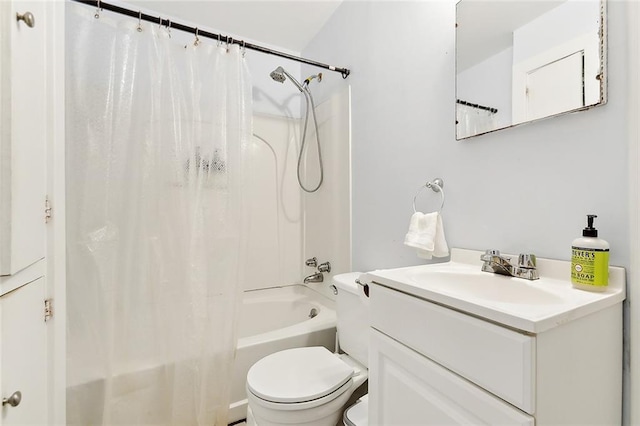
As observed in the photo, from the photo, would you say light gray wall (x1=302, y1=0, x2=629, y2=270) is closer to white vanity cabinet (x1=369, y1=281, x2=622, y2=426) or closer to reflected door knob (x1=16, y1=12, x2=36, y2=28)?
white vanity cabinet (x1=369, y1=281, x2=622, y2=426)

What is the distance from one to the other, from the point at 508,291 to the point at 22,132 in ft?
4.50

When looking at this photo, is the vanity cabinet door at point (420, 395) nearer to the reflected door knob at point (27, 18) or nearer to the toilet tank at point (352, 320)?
the toilet tank at point (352, 320)

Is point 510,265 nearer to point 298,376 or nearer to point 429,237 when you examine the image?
point 429,237

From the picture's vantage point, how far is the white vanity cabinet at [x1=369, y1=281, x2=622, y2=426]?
54 cm

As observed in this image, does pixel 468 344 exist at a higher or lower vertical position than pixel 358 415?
higher

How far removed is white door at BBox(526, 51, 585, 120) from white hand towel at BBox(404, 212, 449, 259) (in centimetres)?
47

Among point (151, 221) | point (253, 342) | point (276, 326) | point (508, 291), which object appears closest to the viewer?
point (508, 291)

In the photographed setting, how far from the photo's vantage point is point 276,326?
2.19 m

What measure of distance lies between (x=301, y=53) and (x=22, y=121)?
Result: 219cm

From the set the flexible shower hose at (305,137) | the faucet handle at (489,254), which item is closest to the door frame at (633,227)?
the faucet handle at (489,254)

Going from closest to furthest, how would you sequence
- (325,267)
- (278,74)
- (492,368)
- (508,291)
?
1. (492,368)
2. (508,291)
3. (278,74)
4. (325,267)

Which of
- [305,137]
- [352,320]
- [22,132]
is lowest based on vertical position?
[352,320]

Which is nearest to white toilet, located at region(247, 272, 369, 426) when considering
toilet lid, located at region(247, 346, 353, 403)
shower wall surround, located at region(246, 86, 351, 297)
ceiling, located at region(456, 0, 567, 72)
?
toilet lid, located at region(247, 346, 353, 403)

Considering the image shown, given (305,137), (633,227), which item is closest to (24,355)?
(633,227)
